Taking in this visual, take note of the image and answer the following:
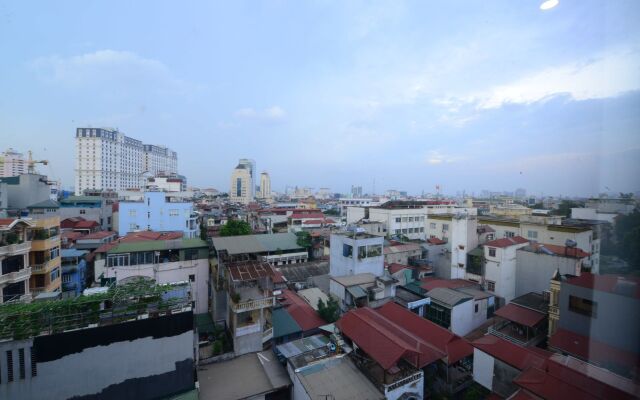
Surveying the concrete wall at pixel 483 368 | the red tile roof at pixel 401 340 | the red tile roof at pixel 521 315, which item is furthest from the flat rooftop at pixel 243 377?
the red tile roof at pixel 521 315

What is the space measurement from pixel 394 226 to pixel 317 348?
15.2m

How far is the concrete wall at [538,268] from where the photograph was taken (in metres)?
8.93

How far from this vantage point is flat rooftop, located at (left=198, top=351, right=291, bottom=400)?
5.11 m

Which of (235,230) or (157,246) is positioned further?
(235,230)

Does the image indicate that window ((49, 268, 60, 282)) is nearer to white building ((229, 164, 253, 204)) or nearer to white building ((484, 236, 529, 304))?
white building ((484, 236, 529, 304))

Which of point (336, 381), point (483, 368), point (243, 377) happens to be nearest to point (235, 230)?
point (243, 377)

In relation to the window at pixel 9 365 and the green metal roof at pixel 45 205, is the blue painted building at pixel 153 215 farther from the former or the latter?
the window at pixel 9 365

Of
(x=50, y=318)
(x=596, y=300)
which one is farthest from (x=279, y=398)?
(x=596, y=300)

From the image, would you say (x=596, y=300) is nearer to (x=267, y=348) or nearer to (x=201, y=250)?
(x=267, y=348)

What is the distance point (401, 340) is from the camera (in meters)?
5.61

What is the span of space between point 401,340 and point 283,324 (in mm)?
3041

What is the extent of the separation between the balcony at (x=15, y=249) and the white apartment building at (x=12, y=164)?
31.5 meters

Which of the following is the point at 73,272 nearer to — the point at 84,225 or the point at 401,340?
the point at 84,225

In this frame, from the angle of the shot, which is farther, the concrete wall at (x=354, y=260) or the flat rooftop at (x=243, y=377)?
the concrete wall at (x=354, y=260)
